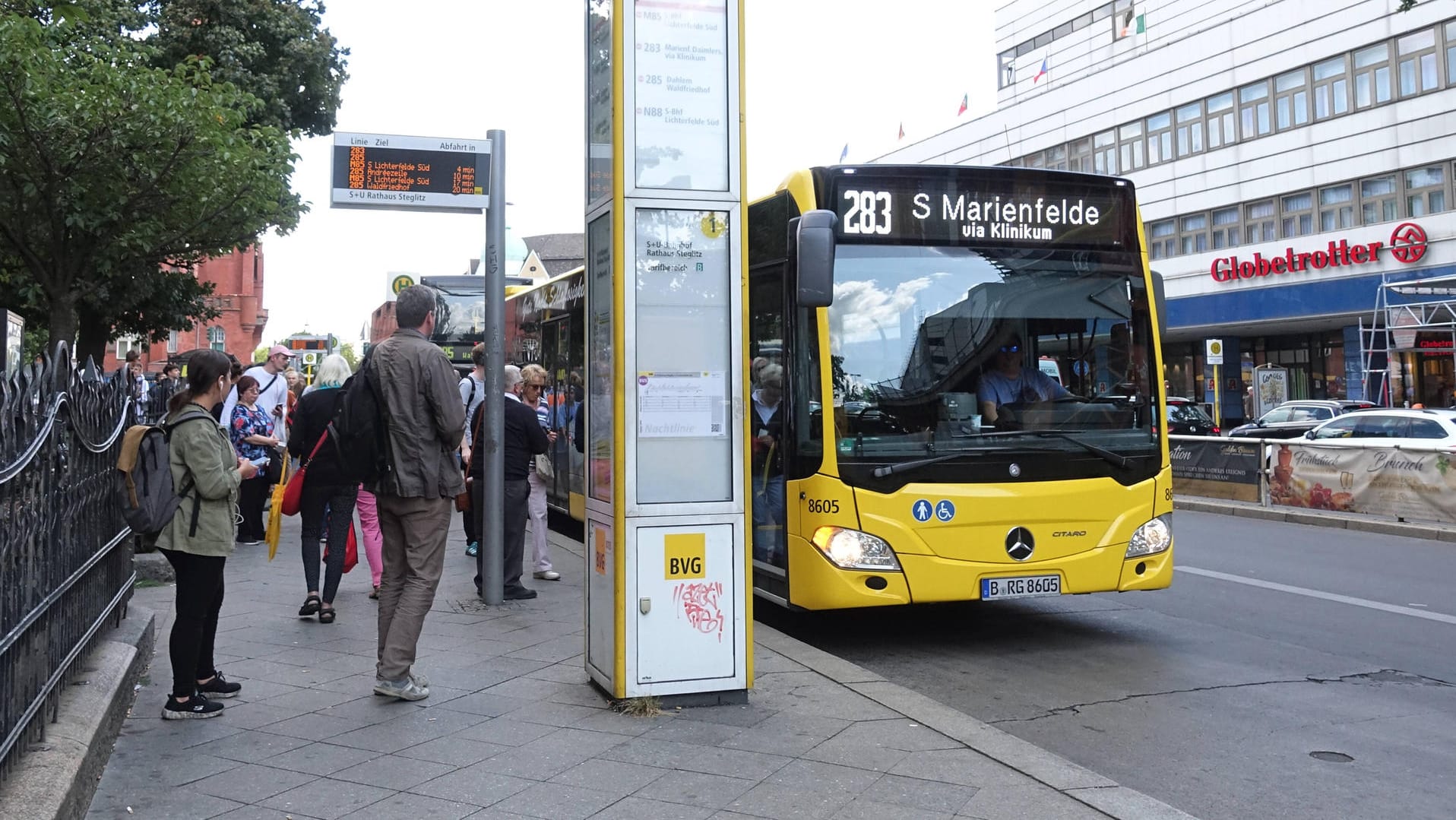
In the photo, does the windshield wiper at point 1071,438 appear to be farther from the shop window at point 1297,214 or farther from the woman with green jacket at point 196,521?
the shop window at point 1297,214

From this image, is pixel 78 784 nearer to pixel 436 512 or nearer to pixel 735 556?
pixel 436 512

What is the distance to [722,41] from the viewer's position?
5562 millimetres

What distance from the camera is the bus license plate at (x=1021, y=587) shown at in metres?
7.29

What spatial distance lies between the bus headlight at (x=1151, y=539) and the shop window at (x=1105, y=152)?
3782 cm

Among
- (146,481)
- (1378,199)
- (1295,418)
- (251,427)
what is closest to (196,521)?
(146,481)

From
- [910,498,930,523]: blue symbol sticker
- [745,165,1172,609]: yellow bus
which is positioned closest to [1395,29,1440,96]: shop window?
[745,165,1172,609]: yellow bus

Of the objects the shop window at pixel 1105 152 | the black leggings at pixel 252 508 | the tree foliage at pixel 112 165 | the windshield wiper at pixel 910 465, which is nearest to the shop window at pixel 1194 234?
the shop window at pixel 1105 152

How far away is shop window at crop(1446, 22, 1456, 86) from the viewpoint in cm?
3166

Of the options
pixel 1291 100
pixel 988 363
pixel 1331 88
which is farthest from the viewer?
pixel 1291 100

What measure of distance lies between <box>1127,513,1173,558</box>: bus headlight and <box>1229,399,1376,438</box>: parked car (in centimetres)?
1876

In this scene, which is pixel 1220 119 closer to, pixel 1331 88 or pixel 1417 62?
pixel 1331 88

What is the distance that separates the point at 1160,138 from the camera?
41625mm

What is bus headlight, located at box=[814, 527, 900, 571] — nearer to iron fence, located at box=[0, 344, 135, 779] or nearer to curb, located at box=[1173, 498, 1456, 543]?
iron fence, located at box=[0, 344, 135, 779]

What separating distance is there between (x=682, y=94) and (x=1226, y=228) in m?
37.8
